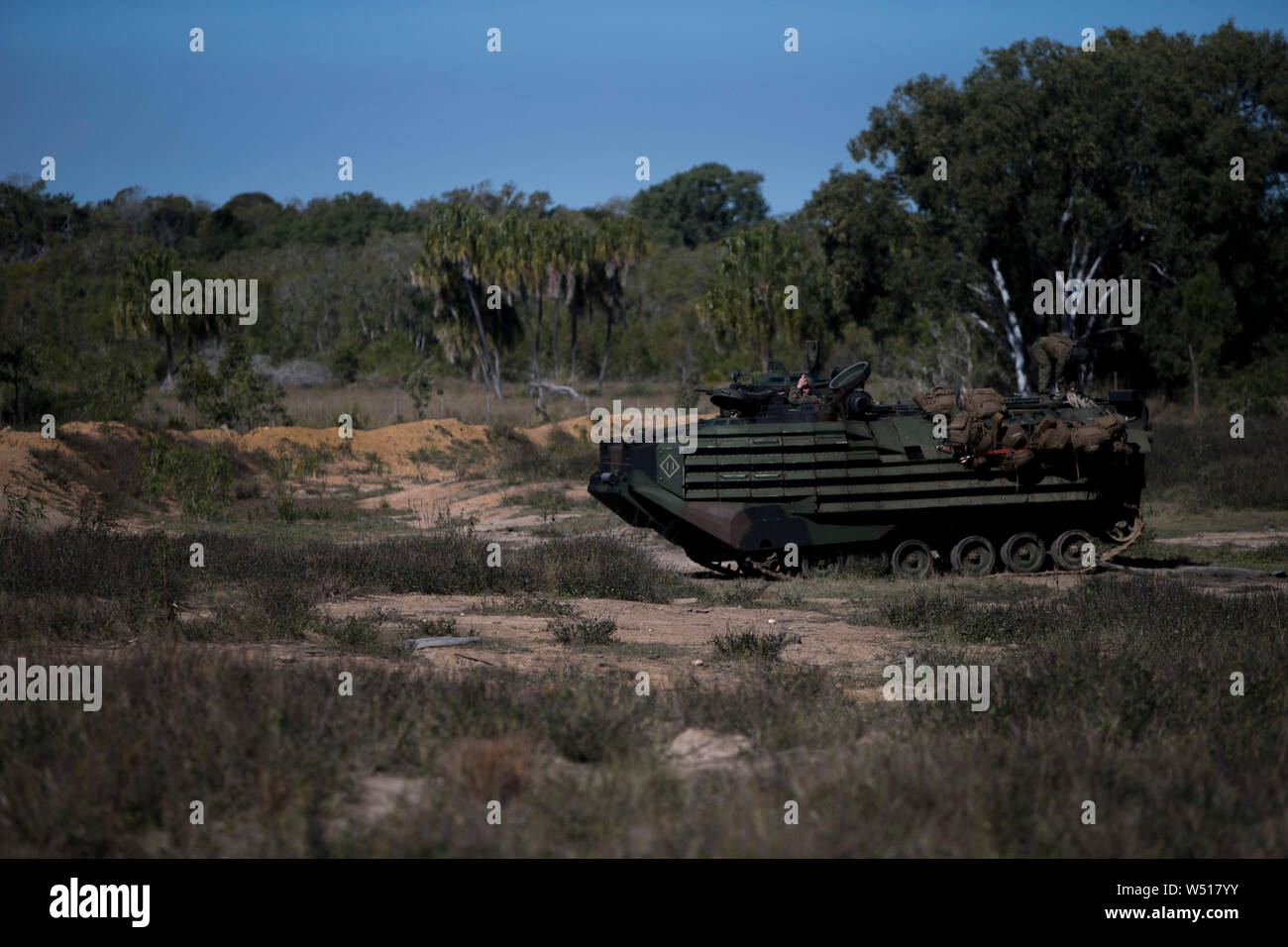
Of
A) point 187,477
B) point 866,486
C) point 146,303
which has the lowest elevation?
point 187,477

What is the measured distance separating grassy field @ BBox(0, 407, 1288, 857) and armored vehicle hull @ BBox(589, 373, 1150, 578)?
6.28ft

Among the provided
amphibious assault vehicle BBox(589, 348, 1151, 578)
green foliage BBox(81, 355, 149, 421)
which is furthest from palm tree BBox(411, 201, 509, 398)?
amphibious assault vehicle BBox(589, 348, 1151, 578)

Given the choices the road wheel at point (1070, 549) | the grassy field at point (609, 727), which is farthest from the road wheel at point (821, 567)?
the road wheel at point (1070, 549)

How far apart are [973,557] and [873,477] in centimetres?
190

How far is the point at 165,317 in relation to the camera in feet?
147

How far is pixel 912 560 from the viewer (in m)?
15.2

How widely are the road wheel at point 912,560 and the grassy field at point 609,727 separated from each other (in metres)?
2.27

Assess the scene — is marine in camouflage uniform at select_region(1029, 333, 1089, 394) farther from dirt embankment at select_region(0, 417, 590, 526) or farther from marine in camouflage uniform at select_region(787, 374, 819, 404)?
dirt embankment at select_region(0, 417, 590, 526)

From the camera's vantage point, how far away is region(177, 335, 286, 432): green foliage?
32031mm

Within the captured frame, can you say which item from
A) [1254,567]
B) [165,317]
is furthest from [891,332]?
[165,317]

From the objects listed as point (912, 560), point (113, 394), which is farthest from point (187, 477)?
point (912, 560)

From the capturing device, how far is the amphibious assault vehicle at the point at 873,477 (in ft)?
47.4

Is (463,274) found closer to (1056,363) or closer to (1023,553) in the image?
(1056,363)

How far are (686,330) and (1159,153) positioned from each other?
2921 centimetres
